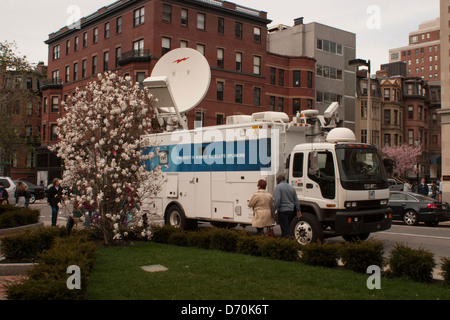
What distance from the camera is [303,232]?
11.7 metres

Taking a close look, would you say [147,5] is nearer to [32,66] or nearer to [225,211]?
[32,66]

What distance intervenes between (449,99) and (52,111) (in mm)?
44153

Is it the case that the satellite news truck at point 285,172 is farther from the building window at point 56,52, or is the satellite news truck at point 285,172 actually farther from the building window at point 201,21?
the building window at point 56,52

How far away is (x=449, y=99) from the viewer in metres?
26.8

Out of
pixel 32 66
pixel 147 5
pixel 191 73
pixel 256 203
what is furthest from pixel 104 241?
pixel 147 5

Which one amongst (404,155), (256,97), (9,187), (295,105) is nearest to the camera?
(9,187)

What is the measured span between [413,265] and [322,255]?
166 centimetres

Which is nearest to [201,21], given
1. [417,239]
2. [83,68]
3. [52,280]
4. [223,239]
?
[83,68]

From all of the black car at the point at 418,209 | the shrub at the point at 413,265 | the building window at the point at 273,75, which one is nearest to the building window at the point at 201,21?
the building window at the point at 273,75

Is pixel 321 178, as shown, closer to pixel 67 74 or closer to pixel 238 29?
pixel 238 29

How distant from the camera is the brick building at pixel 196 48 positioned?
4288cm

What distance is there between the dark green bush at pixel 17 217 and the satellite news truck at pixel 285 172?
4.63 meters

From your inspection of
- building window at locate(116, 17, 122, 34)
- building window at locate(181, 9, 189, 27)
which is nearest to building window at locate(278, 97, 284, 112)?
building window at locate(181, 9, 189, 27)

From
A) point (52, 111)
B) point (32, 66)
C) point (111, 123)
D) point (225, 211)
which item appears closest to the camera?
point (111, 123)
